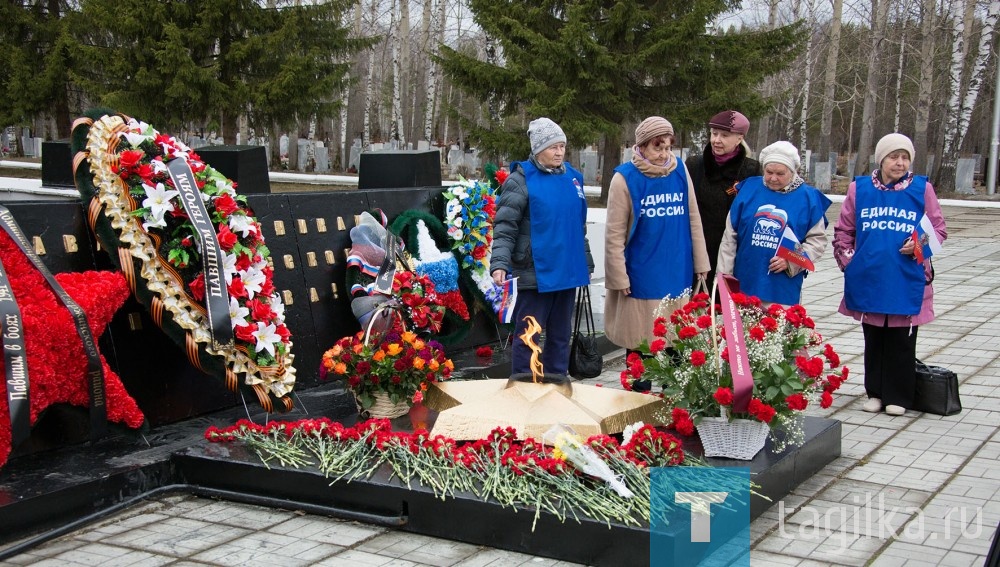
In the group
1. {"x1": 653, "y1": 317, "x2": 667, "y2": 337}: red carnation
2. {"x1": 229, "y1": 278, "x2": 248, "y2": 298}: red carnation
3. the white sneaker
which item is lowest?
the white sneaker

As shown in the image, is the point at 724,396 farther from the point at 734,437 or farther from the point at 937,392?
the point at 937,392

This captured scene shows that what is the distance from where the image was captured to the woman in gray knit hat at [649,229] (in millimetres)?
5770

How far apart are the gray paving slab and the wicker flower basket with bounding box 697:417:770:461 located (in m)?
0.29

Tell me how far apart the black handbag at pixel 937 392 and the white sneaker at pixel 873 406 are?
21 cm

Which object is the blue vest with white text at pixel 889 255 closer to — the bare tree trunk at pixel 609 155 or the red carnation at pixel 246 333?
the red carnation at pixel 246 333

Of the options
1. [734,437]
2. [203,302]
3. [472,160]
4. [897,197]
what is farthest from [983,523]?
[472,160]

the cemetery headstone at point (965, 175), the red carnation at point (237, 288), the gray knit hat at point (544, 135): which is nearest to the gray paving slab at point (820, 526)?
the red carnation at point (237, 288)

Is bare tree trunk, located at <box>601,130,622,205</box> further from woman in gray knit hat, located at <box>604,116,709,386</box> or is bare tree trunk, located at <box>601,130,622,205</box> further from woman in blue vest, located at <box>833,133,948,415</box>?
woman in gray knit hat, located at <box>604,116,709,386</box>

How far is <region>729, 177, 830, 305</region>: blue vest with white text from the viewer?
565 centimetres

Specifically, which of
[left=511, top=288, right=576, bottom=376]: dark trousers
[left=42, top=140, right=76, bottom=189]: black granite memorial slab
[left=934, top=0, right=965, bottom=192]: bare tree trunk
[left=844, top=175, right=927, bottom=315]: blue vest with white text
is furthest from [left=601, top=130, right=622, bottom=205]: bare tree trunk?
[left=511, top=288, right=576, bottom=376]: dark trousers

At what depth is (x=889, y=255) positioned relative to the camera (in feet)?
19.1

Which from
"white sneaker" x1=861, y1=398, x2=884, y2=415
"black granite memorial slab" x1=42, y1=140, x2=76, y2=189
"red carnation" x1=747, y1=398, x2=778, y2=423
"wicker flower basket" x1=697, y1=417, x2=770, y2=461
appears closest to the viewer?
"red carnation" x1=747, y1=398, x2=778, y2=423

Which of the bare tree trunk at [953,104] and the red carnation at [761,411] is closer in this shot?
the red carnation at [761,411]

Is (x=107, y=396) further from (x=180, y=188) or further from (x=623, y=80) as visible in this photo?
(x=623, y=80)
